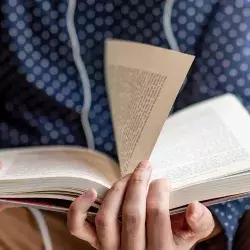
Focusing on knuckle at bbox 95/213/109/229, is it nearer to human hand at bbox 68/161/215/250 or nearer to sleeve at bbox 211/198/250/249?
human hand at bbox 68/161/215/250

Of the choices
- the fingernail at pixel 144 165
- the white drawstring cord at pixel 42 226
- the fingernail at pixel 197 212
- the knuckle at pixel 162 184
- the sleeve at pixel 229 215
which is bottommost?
the sleeve at pixel 229 215

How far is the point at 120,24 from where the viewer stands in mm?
956

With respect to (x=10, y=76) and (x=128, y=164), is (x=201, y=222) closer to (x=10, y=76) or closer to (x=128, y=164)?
(x=128, y=164)

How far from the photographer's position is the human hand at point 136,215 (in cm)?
72

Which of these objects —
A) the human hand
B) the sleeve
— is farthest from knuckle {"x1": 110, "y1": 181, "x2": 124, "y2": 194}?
the sleeve

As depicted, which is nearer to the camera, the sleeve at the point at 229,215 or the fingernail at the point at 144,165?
the fingernail at the point at 144,165

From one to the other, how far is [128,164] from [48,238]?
0.69ft

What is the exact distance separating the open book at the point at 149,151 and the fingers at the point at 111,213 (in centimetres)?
2

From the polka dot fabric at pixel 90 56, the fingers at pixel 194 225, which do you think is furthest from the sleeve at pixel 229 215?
the fingers at pixel 194 225

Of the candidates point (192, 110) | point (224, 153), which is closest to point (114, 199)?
point (224, 153)

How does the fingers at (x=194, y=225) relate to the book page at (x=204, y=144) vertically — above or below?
below

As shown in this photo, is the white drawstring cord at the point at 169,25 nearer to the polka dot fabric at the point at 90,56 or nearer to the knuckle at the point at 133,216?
the polka dot fabric at the point at 90,56

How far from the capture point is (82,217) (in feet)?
2.44

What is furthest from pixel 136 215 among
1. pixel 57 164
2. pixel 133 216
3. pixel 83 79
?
pixel 83 79
